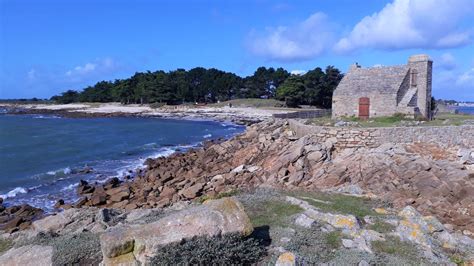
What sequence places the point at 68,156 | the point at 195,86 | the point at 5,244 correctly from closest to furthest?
1. the point at 5,244
2. the point at 68,156
3. the point at 195,86

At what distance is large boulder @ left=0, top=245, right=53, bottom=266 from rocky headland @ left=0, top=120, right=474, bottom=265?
0.05 m

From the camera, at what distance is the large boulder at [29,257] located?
22.3ft

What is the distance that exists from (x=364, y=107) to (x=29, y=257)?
82.0 ft

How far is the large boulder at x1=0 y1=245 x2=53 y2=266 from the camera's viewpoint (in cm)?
679

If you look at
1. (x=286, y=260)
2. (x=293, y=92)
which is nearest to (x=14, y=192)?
(x=286, y=260)

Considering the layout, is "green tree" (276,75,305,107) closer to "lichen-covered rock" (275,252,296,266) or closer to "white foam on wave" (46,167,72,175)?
"white foam on wave" (46,167,72,175)

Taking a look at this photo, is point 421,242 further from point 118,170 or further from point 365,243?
point 118,170

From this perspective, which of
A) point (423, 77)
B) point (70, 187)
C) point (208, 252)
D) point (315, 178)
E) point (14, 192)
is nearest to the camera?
point (208, 252)

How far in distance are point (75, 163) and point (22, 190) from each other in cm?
808

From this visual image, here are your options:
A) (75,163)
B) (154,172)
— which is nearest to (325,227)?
(154,172)

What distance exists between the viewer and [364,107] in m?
28.4

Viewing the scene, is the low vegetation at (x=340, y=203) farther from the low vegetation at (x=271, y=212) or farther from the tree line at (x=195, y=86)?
the tree line at (x=195, y=86)

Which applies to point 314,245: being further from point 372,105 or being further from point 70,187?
point 372,105

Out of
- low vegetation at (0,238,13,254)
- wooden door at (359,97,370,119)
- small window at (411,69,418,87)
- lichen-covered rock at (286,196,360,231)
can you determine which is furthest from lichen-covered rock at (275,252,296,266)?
small window at (411,69,418,87)
